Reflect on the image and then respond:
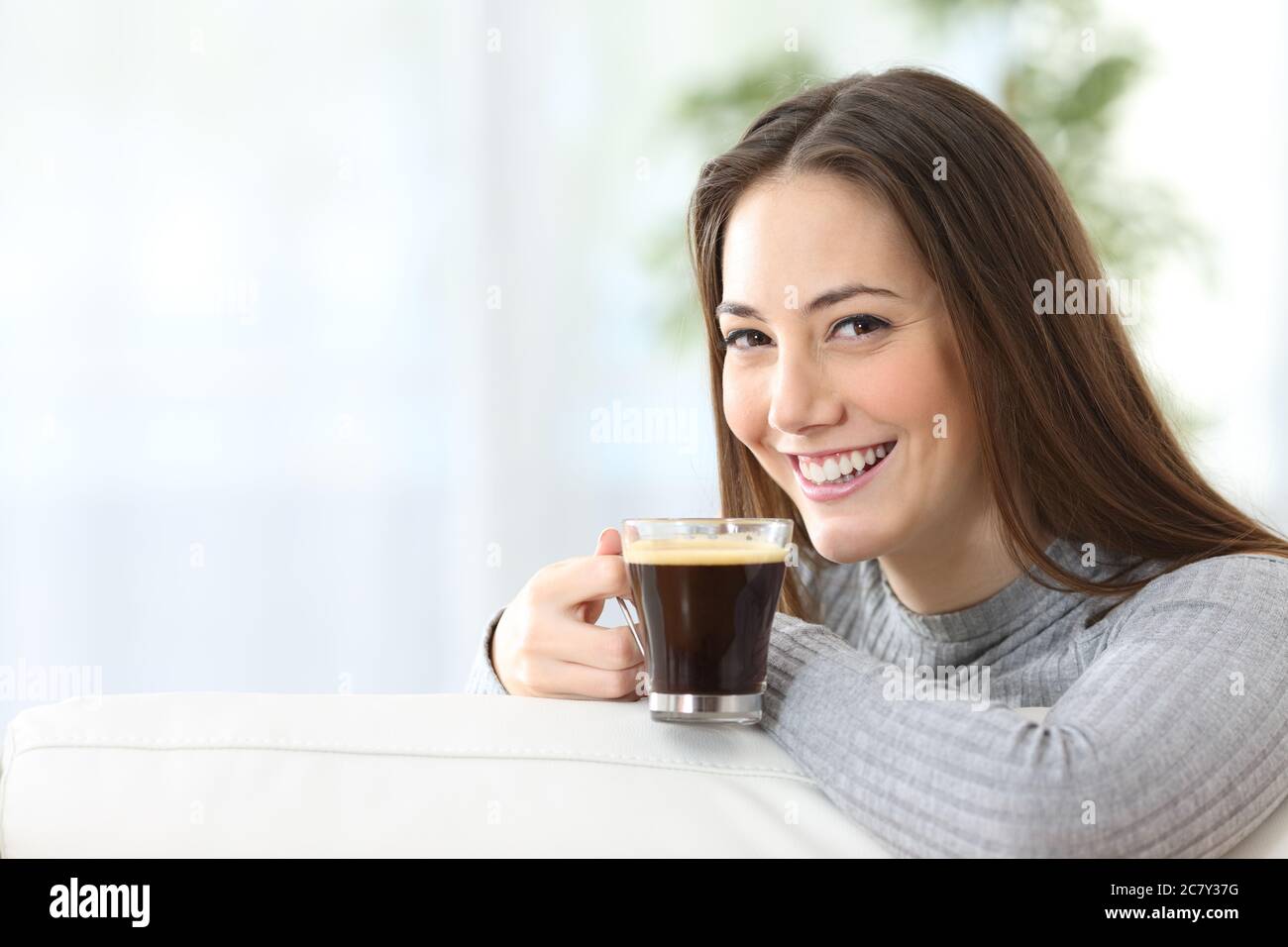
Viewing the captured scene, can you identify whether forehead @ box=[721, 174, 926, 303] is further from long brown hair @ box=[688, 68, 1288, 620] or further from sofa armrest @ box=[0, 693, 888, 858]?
sofa armrest @ box=[0, 693, 888, 858]

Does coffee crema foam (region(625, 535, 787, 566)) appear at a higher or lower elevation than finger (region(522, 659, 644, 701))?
higher

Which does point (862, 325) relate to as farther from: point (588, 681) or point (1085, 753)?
point (1085, 753)

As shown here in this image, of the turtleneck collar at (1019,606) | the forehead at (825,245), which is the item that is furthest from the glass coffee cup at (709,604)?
the turtleneck collar at (1019,606)

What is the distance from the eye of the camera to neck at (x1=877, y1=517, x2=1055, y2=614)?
69.4 inches

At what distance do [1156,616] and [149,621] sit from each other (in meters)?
3.20

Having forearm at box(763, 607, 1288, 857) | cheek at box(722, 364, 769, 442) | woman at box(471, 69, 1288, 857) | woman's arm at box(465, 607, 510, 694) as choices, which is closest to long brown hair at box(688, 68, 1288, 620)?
woman at box(471, 69, 1288, 857)

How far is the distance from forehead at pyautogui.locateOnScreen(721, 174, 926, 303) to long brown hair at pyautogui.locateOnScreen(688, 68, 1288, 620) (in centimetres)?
2

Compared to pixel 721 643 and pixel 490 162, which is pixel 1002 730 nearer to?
pixel 721 643

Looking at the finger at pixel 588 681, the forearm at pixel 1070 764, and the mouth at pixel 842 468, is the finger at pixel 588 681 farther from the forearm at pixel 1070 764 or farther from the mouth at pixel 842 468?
the mouth at pixel 842 468

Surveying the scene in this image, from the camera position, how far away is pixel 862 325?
1.57m

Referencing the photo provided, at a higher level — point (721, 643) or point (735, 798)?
point (721, 643)

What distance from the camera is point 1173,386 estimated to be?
13.4 ft

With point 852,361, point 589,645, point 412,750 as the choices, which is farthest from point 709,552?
point 852,361
